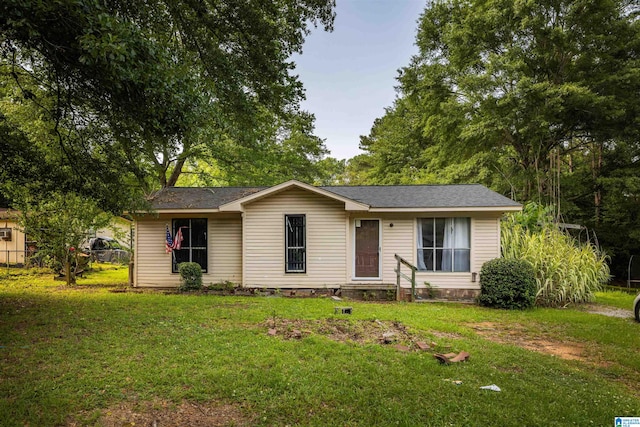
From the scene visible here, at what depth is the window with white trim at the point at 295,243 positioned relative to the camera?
970cm

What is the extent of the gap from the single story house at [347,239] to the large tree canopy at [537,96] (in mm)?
5990

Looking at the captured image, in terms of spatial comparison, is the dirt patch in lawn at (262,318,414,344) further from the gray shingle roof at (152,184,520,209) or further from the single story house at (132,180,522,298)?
the gray shingle roof at (152,184,520,209)

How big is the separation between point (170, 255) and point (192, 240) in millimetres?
869

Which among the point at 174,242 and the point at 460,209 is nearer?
the point at 460,209

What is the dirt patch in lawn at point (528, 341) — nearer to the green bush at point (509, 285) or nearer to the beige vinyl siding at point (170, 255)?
the green bush at point (509, 285)

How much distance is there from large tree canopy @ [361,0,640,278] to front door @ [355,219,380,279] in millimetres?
7487

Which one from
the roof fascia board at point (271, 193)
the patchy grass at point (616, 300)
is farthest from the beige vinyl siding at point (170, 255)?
the patchy grass at point (616, 300)

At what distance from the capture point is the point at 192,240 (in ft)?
33.8

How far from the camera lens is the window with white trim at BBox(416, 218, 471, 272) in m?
9.53

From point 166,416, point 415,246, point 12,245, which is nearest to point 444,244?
point 415,246

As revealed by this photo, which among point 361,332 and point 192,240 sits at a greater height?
point 192,240

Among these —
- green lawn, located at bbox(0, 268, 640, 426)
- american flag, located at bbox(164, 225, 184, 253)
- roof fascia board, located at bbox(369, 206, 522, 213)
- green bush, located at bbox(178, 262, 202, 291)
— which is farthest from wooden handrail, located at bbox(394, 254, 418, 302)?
A: american flag, located at bbox(164, 225, 184, 253)

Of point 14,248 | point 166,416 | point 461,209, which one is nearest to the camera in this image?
point 166,416

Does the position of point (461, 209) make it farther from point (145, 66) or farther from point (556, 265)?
point (145, 66)
